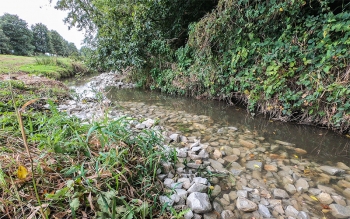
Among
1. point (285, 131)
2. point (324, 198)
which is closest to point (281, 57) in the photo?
point (285, 131)

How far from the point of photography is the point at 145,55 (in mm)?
5777

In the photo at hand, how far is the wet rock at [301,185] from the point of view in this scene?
1458 millimetres

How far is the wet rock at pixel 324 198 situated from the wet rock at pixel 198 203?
0.96 metres

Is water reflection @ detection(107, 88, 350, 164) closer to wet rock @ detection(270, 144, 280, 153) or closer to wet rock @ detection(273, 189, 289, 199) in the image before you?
wet rock @ detection(270, 144, 280, 153)

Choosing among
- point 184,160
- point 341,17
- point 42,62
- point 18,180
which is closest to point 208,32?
point 341,17

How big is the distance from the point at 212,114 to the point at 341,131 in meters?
1.99

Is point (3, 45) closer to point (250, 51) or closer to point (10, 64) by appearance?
point (10, 64)

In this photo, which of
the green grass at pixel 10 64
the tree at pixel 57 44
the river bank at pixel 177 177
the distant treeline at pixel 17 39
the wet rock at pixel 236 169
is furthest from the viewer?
the tree at pixel 57 44

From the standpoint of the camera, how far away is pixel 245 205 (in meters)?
1.24

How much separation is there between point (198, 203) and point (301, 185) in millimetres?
1045

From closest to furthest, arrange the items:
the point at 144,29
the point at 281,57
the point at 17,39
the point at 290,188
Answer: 1. the point at 290,188
2. the point at 281,57
3. the point at 144,29
4. the point at 17,39

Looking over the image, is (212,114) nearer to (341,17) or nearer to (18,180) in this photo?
(341,17)

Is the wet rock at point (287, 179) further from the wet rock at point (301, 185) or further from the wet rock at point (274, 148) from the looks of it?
the wet rock at point (274, 148)

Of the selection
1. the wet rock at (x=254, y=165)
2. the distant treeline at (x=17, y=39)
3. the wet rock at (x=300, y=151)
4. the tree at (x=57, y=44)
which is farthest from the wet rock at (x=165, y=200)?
the tree at (x=57, y=44)
